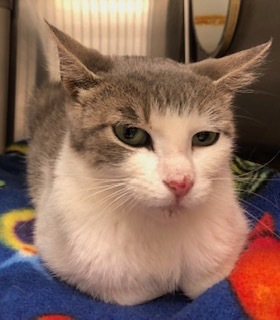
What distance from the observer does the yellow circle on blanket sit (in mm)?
1251

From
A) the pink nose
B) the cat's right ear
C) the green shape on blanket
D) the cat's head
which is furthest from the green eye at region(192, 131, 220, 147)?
the green shape on blanket

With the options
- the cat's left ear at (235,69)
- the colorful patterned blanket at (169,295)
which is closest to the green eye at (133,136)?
the cat's left ear at (235,69)

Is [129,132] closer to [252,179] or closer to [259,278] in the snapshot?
[259,278]

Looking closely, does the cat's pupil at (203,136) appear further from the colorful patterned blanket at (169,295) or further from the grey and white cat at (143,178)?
the colorful patterned blanket at (169,295)

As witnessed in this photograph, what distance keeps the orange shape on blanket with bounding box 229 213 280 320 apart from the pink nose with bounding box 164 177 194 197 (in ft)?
0.79

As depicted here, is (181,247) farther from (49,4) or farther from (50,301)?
(49,4)

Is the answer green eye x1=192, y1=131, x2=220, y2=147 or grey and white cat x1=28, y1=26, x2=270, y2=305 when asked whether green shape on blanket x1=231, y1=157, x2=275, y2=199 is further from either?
green eye x1=192, y1=131, x2=220, y2=147

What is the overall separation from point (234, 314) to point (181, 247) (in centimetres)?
17

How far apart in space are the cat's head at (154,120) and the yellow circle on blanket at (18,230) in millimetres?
372

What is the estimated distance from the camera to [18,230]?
135cm

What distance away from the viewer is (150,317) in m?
0.97

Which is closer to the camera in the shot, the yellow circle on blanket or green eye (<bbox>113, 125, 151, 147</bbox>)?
green eye (<bbox>113, 125, 151, 147</bbox>)

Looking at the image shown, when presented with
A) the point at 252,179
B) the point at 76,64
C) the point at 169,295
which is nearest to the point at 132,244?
the point at 169,295

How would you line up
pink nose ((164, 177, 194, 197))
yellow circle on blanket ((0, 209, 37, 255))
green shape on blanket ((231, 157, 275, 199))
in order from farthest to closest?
green shape on blanket ((231, 157, 275, 199)) < yellow circle on blanket ((0, 209, 37, 255)) < pink nose ((164, 177, 194, 197))
